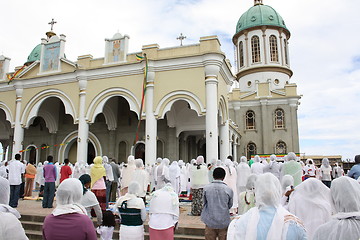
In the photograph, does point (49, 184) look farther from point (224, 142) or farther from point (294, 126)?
point (294, 126)

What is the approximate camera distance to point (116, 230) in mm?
7480

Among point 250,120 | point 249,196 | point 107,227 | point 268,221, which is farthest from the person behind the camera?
point 250,120

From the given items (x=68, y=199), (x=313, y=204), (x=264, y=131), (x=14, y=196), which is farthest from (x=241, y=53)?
(x=68, y=199)

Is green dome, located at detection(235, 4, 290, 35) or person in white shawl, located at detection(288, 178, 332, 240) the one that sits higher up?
green dome, located at detection(235, 4, 290, 35)

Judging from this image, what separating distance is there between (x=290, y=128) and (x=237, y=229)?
27.6 m

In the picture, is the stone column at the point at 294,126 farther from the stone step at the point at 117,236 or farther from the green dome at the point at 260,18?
the stone step at the point at 117,236

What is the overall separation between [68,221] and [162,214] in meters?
2.21

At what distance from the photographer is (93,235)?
9.70ft

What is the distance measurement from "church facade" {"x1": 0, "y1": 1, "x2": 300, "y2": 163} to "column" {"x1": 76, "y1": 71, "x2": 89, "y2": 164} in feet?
0.19

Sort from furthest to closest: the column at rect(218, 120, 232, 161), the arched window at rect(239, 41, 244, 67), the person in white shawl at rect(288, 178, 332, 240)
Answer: the arched window at rect(239, 41, 244, 67) → the column at rect(218, 120, 232, 161) → the person in white shawl at rect(288, 178, 332, 240)

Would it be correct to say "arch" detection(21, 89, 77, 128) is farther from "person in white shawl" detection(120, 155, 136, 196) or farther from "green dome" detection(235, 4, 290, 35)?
"green dome" detection(235, 4, 290, 35)

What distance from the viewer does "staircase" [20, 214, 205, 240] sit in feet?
23.1

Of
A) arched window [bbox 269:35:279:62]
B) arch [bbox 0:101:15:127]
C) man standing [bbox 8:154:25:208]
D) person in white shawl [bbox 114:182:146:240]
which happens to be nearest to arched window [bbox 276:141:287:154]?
arched window [bbox 269:35:279:62]

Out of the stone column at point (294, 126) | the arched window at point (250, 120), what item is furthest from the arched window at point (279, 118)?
the arched window at point (250, 120)
